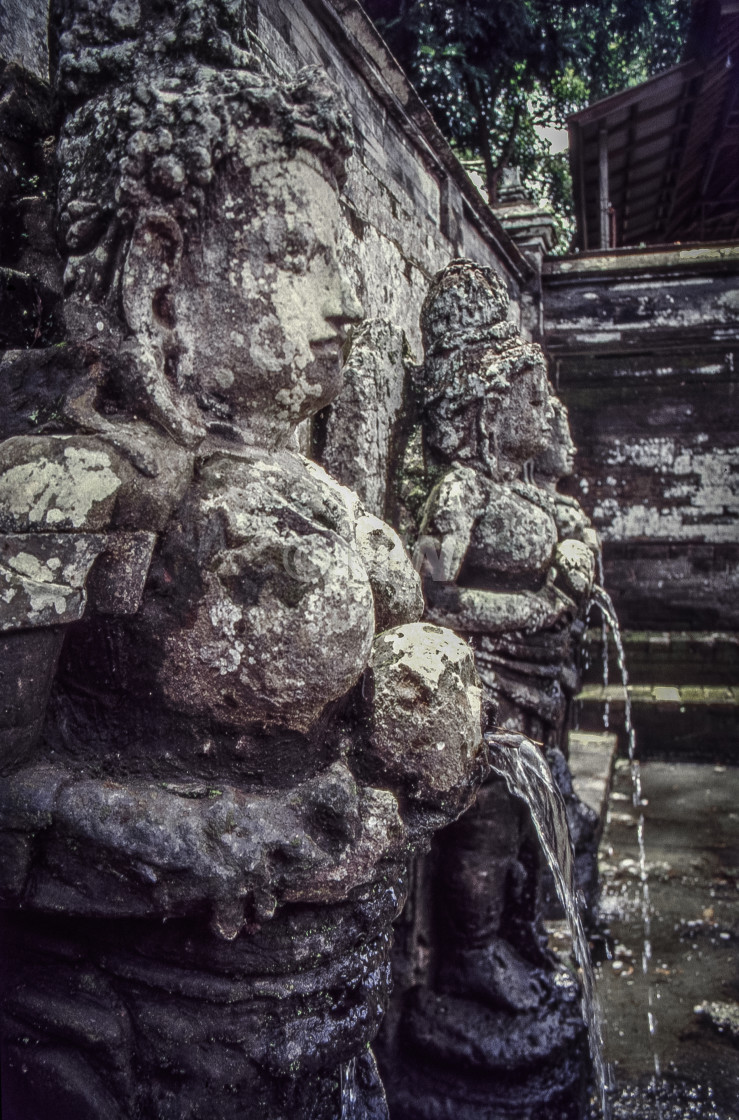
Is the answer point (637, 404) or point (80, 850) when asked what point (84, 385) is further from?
point (637, 404)

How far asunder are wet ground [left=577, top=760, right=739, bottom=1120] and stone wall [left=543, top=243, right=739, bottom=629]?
254 centimetres

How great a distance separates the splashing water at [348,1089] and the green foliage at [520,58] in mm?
10437

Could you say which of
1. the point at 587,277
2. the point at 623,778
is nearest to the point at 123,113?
the point at 623,778

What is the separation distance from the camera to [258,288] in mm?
1425

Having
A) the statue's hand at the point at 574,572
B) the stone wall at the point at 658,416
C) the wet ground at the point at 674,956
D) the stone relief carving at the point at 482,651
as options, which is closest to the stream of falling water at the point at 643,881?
the wet ground at the point at 674,956

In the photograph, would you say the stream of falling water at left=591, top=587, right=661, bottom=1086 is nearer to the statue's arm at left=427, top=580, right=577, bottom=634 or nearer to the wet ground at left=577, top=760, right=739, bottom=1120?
the wet ground at left=577, top=760, right=739, bottom=1120

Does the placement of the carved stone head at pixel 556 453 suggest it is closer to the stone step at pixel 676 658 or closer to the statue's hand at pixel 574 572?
the statue's hand at pixel 574 572

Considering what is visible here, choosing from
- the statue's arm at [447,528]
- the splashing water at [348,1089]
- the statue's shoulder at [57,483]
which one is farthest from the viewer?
the statue's arm at [447,528]

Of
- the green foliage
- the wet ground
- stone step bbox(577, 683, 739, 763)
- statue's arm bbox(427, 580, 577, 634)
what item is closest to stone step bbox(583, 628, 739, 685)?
stone step bbox(577, 683, 739, 763)

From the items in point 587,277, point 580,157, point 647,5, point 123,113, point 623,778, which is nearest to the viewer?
point 123,113

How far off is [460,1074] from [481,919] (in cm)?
49

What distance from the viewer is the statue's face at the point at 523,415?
2.69 metres

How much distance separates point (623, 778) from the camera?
6.41 meters

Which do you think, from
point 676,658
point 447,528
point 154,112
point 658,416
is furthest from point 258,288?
point 658,416
